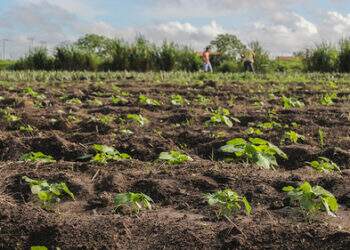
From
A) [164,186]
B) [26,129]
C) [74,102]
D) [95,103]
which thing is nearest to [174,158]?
[164,186]

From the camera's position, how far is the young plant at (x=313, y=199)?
2930mm

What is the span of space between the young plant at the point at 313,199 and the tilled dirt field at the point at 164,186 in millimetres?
67

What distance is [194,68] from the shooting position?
25.1 meters

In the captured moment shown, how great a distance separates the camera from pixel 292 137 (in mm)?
5086

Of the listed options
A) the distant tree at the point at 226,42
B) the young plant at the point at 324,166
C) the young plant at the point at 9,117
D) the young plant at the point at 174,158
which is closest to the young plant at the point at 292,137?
the young plant at the point at 324,166

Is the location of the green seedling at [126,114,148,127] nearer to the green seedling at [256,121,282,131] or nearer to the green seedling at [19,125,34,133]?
the green seedling at [19,125,34,133]

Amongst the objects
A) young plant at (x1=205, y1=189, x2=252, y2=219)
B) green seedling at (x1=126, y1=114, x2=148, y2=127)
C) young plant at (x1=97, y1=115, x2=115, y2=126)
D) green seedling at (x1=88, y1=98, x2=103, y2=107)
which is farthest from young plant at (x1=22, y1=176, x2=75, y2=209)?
green seedling at (x1=88, y1=98, x2=103, y2=107)

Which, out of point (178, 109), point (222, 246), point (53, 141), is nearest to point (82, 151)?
point (53, 141)

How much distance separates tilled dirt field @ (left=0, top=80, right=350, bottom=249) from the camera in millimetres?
2785

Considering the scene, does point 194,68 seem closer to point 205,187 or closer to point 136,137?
point 136,137

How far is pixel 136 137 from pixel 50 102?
3560 millimetres

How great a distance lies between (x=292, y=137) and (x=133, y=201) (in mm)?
2344

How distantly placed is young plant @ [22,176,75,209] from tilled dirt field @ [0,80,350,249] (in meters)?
0.06

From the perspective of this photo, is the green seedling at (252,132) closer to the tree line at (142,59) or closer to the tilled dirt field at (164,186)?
the tilled dirt field at (164,186)
